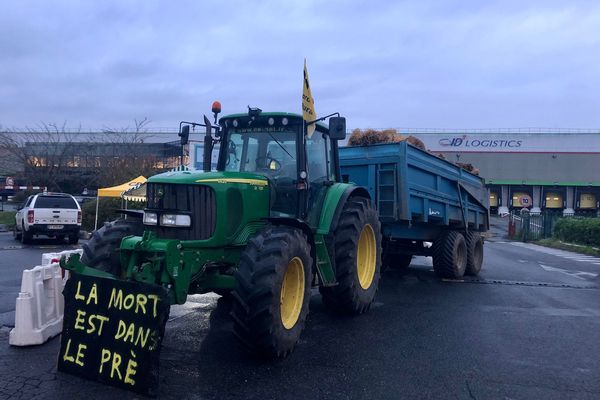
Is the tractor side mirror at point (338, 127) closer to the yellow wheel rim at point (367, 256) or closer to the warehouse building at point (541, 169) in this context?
the yellow wheel rim at point (367, 256)

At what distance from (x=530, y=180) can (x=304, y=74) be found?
4914 centimetres

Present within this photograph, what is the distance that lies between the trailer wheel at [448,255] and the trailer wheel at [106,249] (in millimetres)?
7256

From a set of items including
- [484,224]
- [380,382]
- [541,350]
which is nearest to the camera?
[380,382]

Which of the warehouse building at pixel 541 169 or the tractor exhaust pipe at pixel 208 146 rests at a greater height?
the warehouse building at pixel 541 169

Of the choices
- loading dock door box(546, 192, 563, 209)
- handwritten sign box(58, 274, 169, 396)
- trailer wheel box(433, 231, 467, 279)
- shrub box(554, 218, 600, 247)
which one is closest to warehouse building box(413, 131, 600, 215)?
loading dock door box(546, 192, 563, 209)

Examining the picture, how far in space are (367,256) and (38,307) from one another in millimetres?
4488

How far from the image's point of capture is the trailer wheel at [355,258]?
7035 millimetres

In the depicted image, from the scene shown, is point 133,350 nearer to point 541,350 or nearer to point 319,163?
point 319,163

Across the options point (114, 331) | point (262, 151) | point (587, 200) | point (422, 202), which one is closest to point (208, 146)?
point (262, 151)

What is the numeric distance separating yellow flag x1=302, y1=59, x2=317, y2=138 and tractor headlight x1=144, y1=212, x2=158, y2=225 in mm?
2100

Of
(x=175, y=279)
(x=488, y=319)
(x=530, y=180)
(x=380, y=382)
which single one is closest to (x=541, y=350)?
(x=488, y=319)

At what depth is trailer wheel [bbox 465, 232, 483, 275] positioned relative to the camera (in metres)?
12.4

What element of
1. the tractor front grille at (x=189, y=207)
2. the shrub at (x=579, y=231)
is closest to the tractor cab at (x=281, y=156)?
the tractor front grille at (x=189, y=207)

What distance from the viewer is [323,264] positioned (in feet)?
21.8
